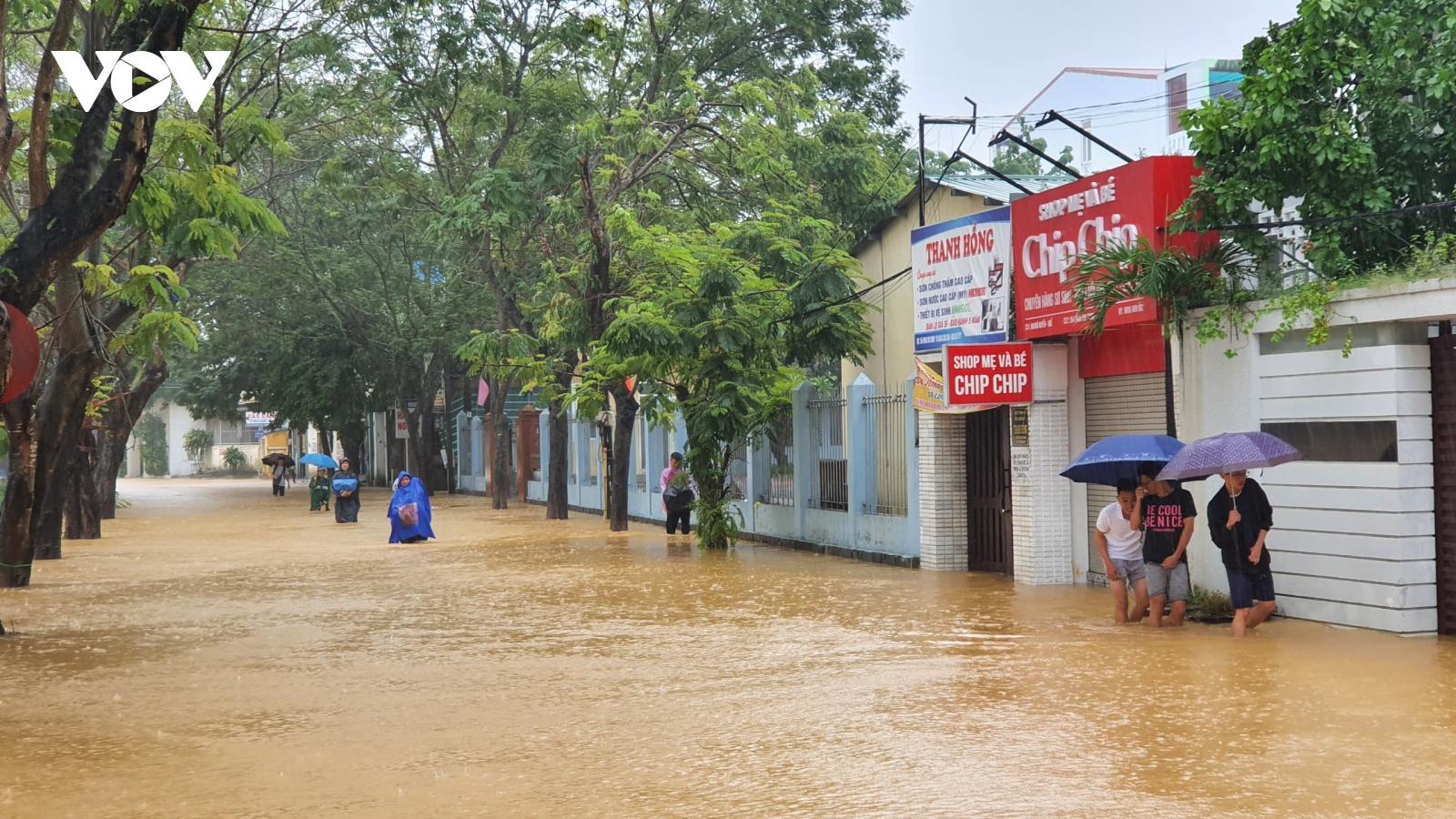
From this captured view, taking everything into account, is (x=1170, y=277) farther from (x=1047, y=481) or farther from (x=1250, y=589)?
(x=1047, y=481)

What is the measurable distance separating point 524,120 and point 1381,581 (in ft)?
63.3

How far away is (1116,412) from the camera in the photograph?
52.1ft

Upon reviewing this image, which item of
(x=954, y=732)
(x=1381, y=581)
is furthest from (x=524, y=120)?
(x=954, y=732)

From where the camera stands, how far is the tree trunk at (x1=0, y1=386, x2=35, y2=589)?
1652 cm

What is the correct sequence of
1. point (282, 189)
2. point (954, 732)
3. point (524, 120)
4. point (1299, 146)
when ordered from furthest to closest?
point (282, 189), point (524, 120), point (1299, 146), point (954, 732)

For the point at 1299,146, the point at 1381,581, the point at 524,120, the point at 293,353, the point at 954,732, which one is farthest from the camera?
the point at 293,353

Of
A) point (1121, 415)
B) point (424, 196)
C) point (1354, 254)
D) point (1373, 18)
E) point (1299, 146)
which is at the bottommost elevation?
point (1121, 415)

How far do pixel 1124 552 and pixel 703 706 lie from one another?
494 cm

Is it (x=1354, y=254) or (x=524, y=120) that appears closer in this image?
(x=1354, y=254)

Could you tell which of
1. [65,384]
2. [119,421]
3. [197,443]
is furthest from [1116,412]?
[197,443]

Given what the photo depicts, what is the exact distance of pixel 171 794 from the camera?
7035 millimetres

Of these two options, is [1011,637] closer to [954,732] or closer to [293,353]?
[954,732]

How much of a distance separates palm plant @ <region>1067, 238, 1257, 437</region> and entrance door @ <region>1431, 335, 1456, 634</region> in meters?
2.05

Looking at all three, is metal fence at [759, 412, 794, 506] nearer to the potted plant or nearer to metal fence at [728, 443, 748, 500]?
metal fence at [728, 443, 748, 500]
